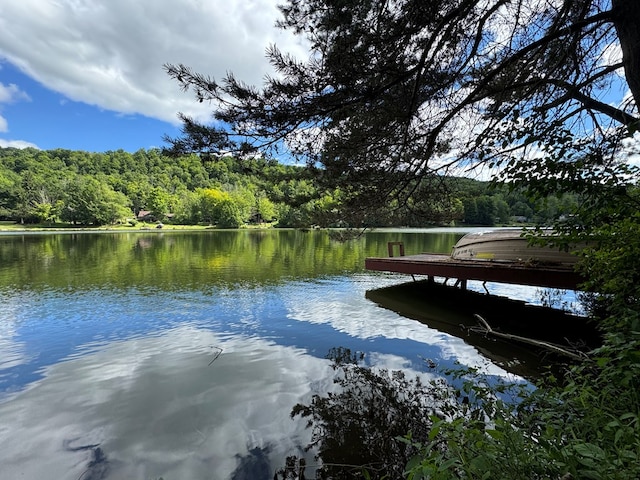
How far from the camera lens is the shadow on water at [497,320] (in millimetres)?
5543

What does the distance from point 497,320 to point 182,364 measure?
7.09 meters

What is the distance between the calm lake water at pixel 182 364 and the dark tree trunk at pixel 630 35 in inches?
157

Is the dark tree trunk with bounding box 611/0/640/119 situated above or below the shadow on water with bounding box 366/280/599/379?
above

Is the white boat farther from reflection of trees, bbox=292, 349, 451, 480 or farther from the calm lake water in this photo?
reflection of trees, bbox=292, 349, 451, 480

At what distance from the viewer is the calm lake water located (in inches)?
132

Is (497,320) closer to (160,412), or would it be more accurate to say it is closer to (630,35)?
(630,35)

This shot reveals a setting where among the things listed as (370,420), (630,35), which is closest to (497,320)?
(370,420)

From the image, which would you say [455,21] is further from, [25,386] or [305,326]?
[25,386]

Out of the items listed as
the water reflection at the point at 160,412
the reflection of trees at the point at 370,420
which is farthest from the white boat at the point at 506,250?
the water reflection at the point at 160,412

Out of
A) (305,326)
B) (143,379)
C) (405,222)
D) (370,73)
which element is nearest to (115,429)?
(143,379)

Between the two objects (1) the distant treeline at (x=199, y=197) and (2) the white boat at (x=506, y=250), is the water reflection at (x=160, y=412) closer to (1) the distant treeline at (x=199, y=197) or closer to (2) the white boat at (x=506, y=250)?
(1) the distant treeline at (x=199, y=197)

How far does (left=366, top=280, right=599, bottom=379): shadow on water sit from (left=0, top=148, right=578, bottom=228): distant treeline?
227 cm

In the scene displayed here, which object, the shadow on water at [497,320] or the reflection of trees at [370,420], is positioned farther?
the shadow on water at [497,320]

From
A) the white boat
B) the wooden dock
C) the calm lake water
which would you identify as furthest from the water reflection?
the white boat
